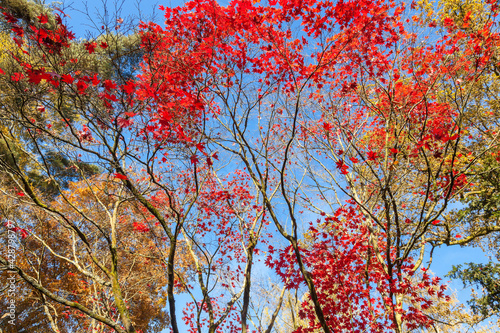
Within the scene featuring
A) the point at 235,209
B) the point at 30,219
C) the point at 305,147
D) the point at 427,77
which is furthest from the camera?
the point at 30,219

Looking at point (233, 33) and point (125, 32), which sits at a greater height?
point (233, 33)

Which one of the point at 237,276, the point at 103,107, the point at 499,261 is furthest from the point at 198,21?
the point at 499,261

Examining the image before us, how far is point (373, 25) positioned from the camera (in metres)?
5.34

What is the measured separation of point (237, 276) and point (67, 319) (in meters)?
9.61

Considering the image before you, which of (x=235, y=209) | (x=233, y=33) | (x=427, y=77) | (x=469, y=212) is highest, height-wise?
(x=233, y=33)

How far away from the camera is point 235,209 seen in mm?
6676

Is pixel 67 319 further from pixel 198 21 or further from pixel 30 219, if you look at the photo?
pixel 198 21

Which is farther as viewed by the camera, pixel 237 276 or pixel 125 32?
pixel 237 276

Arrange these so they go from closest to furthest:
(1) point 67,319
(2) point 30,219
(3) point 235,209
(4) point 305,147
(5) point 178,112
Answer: (5) point 178,112 → (4) point 305,147 → (3) point 235,209 → (2) point 30,219 → (1) point 67,319

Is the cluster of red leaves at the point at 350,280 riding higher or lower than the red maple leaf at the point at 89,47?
lower

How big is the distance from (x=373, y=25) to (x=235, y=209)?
16.1 feet

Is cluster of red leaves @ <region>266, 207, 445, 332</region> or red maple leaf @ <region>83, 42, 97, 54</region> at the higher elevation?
red maple leaf @ <region>83, 42, 97, 54</region>

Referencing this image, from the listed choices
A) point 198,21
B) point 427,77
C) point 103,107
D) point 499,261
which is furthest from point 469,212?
point 103,107

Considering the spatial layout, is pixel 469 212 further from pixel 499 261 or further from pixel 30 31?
pixel 30 31
